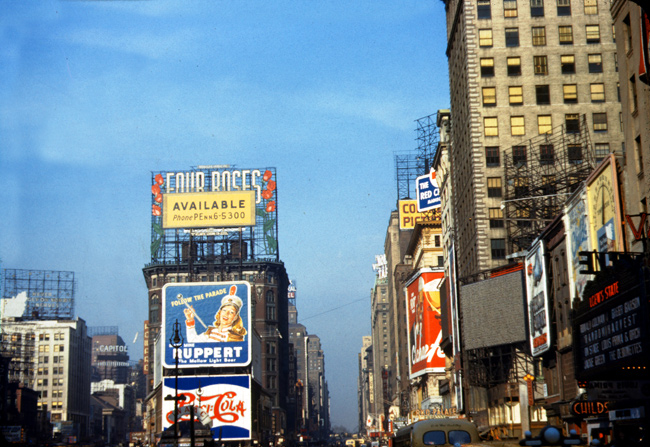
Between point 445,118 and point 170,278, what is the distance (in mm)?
96068

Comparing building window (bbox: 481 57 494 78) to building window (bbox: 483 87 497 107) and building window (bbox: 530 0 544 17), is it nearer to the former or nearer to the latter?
building window (bbox: 483 87 497 107)

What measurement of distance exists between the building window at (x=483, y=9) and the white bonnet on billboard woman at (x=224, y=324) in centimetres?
5393

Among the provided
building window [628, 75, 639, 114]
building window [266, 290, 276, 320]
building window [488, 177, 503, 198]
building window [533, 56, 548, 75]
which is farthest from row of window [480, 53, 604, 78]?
building window [266, 290, 276, 320]

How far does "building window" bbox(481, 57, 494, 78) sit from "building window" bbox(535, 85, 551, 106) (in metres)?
4.48

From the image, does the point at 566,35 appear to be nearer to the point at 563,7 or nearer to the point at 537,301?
the point at 563,7

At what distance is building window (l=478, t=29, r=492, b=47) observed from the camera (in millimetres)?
83144

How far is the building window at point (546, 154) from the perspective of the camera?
259ft

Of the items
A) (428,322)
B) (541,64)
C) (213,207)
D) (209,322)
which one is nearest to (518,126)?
(541,64)

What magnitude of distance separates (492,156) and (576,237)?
1186 inches

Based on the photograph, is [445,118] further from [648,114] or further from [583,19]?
[648,114]

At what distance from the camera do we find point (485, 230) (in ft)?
266

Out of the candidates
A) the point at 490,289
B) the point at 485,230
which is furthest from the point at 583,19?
the point at 490,289

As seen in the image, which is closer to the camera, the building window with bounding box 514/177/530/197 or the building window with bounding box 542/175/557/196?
the building window with bounding box 542/175/557/196

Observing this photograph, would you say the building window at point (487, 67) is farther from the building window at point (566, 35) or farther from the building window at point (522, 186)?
the building window at point (522, 186)
